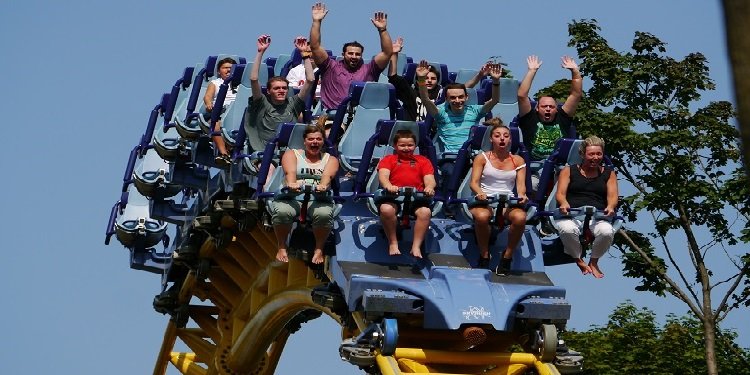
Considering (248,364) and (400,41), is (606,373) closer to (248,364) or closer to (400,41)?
(248,364)

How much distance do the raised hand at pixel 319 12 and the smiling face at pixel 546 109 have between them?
1.68 meters

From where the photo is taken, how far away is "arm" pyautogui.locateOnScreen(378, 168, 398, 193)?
8320mm

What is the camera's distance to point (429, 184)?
8453 mm

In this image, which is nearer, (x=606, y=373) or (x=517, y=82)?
(x=517, y=82)

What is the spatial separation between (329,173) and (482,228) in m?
1.05

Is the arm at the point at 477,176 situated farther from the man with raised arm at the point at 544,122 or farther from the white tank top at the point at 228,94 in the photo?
the white tank top at the point at 228,94

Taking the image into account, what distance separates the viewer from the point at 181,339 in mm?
17188

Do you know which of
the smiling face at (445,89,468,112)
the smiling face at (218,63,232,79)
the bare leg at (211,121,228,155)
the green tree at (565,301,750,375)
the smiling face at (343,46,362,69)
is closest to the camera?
the smiling face at (445,89,468,112)

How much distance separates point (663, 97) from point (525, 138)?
25.3 ft

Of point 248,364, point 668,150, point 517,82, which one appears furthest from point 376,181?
point 668,150

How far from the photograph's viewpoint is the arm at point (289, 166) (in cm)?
855

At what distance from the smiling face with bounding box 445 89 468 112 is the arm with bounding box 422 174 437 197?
33.5 inches

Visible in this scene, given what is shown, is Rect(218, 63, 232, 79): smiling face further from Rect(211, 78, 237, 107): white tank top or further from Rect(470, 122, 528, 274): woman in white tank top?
Rect(470, 122, 528, 274): woman in white tank top

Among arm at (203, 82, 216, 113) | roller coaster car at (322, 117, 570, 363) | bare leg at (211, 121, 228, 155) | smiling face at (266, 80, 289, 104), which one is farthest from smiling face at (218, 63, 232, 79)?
roller coaster car at (322, 117, 570, 363)
